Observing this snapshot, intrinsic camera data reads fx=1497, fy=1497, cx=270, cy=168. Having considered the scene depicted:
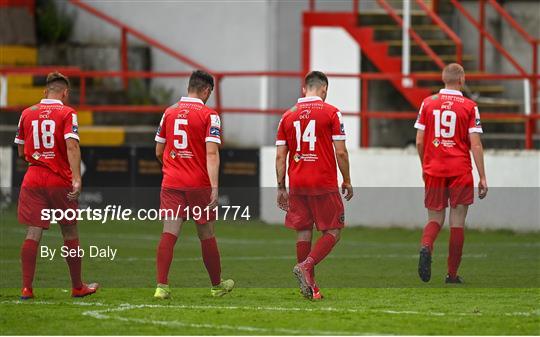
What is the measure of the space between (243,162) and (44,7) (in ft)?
26.1

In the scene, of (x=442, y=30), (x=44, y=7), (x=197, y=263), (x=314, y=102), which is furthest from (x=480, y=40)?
(x=314, y=102)

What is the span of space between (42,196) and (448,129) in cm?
397

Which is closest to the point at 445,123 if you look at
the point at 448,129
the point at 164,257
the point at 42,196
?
the point at 448,129

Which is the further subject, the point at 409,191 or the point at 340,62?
the point at 340,62

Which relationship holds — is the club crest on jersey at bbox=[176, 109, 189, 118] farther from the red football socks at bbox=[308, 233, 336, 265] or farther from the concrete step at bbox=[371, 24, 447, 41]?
the concrete step at bbox=[371, 24, 447, 41]

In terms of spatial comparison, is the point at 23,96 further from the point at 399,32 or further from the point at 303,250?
the point at 303,250

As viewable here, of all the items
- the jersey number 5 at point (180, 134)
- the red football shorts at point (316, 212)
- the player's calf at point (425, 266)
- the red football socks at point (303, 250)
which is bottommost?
the player's calf at point (425, 266)

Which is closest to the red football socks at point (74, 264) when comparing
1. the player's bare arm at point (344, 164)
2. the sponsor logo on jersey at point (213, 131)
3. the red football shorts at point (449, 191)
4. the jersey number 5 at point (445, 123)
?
the sponsor logo on jersey at point (213, 131)

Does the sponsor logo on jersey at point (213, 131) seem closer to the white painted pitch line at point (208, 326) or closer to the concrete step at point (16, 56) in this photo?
the white painted pitch line at point (208, 326)

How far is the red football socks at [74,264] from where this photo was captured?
13.0 metres

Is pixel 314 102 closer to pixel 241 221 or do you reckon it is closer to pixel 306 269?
pixel 306 269

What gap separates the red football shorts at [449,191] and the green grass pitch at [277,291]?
769 mm

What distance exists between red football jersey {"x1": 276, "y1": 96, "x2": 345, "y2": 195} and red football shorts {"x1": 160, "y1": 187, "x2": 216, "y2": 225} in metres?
0.80

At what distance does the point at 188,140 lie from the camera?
1283 cm
